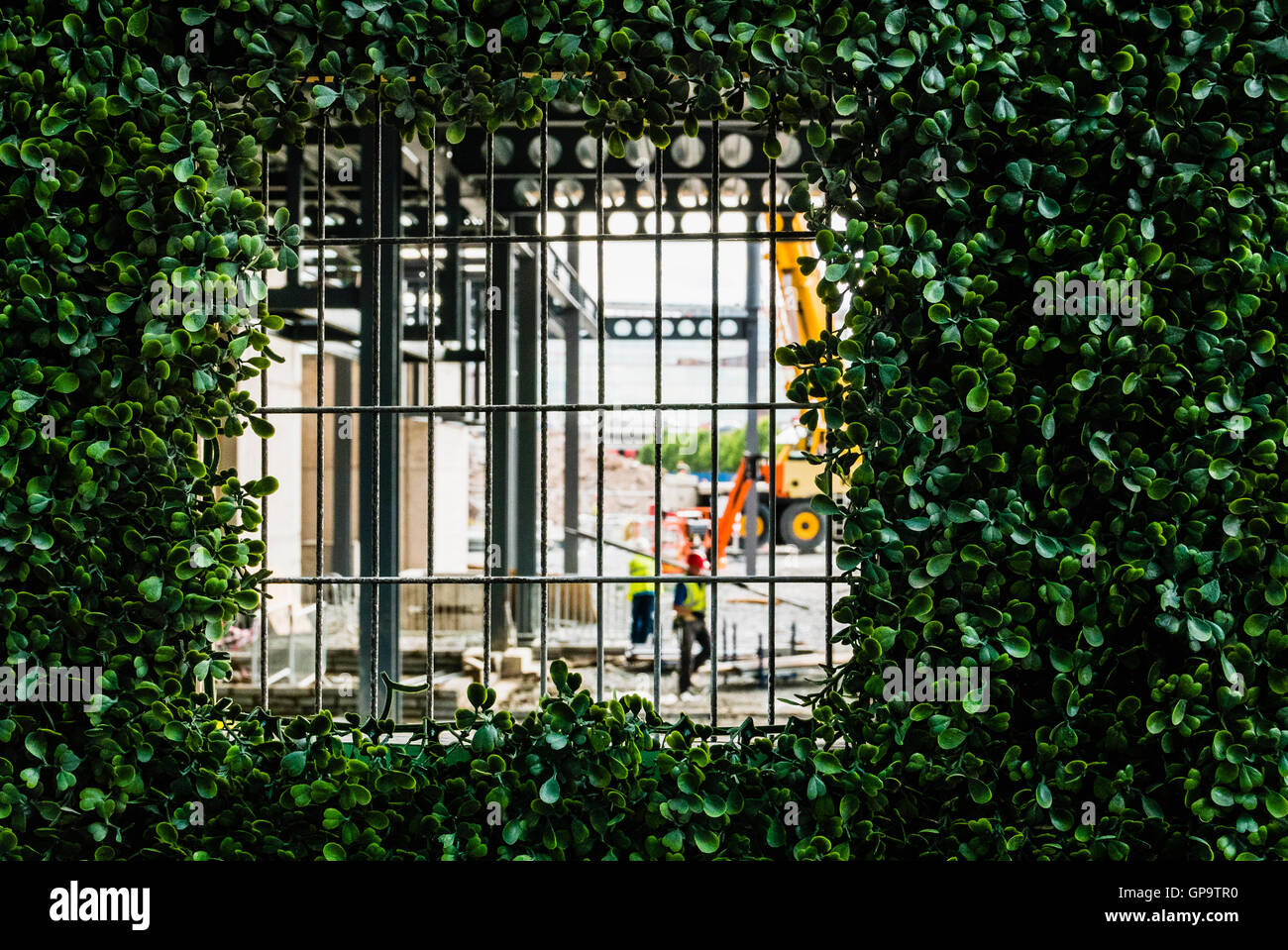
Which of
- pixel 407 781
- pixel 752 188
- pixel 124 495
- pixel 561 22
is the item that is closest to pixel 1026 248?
pixel 561 22

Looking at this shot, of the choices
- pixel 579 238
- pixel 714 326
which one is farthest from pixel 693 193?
pixel 714 326

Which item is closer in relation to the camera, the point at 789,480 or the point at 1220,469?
the point at 1220,469

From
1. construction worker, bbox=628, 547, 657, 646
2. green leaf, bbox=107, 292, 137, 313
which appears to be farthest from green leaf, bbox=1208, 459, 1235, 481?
construction worker, bbox=628, 547, 657, 646

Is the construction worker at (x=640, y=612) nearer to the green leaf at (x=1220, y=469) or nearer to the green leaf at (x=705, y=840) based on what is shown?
the green leaf at (x=705, y=840)

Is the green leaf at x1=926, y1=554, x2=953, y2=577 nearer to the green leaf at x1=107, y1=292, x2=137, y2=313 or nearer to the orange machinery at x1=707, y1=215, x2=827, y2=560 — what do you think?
the green leaf at x1=107, y1=292, x2=137, y2=313

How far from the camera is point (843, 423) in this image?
3.11 meters

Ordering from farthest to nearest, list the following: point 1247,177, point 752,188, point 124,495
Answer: point 752,188, point 124,495, point 1247,177

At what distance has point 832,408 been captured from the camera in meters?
3.09

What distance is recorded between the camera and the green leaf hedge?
9.75 ft

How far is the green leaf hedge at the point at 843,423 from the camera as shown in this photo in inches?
117

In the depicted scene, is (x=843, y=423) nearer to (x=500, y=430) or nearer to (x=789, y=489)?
(x=500, y=430)

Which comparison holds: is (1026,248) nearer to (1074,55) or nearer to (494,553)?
(1074,55)

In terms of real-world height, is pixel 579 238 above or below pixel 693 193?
below
